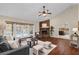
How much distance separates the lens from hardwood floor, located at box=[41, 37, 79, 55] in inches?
89.7

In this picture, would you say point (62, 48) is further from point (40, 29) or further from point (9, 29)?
point (9, 29)

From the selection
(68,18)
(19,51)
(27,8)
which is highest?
(27,8)

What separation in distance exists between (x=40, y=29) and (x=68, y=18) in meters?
0.62

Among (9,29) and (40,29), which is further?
(40,29)

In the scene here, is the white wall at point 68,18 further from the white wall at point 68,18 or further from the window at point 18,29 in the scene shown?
the window at point 18,29

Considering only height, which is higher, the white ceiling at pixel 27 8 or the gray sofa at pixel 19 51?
the white ceiling at pixel 27 8

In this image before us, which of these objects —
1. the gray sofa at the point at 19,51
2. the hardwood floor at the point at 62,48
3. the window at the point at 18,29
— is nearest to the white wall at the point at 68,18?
the hardwood floor at the point at 62,48

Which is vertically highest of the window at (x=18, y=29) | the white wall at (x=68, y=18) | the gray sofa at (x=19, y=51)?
the white wall at (x=68, y=18)

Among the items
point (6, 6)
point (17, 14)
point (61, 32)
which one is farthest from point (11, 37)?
point (61, 32)

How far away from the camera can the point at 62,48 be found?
2273 millimetres

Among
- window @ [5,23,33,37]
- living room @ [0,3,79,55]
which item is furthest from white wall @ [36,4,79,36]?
window @ [5,23,33,37]

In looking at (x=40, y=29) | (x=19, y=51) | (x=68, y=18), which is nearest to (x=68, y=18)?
(x=68, y=18)

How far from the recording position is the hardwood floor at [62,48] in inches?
89.7

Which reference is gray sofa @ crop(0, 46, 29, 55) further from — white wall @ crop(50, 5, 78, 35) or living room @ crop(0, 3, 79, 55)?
white wall @ crop(50, 5, 78, 35)
